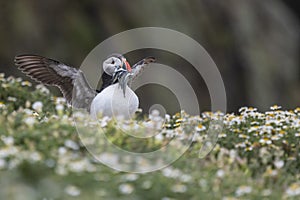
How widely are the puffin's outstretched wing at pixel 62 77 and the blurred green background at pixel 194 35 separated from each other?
6.93 metres

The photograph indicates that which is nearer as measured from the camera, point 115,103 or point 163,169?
point 163,169

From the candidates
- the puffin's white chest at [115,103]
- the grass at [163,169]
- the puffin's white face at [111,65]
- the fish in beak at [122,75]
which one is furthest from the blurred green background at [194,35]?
the grass at [163,169]

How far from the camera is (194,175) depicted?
636cm

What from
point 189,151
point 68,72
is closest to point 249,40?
point 68,72

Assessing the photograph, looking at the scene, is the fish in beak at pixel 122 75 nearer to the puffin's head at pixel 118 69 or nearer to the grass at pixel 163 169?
the puffin's head at pixel 118 69

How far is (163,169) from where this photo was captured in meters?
6.33

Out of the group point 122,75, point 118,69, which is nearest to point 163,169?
point 122,75

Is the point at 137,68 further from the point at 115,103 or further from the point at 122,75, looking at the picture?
the point at 115,103

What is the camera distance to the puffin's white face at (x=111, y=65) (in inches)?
336

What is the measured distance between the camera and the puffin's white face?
8.52m

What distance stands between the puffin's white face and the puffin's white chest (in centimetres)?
33

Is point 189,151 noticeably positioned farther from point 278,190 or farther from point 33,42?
point 33,42

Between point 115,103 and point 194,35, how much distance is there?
9711 mm

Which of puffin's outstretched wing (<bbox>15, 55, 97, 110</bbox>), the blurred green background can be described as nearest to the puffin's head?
puffin's outstretched wing (<bbox>15, 55, 97, 110</bbox>)
